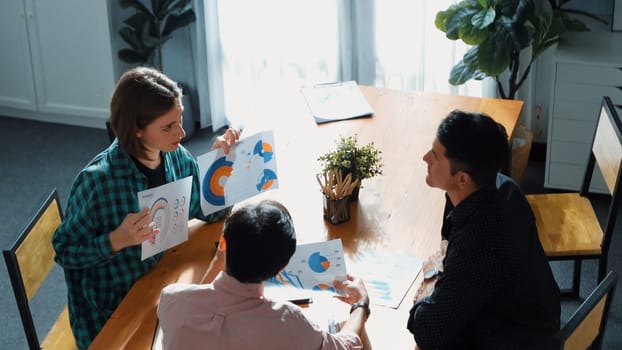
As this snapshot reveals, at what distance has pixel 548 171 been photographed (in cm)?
417

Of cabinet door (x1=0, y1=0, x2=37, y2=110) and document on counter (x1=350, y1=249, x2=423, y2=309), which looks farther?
cabinet door (x1=0, y1=0, x2=37, y2=110)

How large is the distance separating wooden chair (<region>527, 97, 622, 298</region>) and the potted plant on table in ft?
7.79

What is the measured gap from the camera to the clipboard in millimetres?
3272

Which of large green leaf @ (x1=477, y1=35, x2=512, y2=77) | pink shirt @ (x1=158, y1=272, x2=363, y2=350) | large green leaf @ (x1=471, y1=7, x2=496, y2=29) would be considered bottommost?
pink shirt @ (x1=158, y1=272, x2=363, y2=350)

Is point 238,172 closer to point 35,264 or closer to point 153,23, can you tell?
point 35,264

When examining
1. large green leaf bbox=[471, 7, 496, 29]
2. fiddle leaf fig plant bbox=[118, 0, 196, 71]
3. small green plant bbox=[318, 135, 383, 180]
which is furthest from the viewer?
fiddle leaf fig plant bbox=[118, 0, 196, 71]

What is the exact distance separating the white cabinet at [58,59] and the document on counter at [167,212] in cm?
272

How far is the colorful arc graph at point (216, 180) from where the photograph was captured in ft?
8.30

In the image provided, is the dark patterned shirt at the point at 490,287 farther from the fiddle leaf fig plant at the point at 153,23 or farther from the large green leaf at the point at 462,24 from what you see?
the fiddle leaf fig plant at the point at 153,23

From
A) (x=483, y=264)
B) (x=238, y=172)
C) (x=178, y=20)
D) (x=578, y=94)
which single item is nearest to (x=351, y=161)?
(x=238, y=172)

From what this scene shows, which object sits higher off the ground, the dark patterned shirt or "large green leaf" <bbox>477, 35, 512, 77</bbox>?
"large green leaf" <bbox>477, 35, 512, 77</bbox>

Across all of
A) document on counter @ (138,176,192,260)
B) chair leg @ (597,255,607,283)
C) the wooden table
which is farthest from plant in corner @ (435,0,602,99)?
document on counter @ (138,176,192,260)

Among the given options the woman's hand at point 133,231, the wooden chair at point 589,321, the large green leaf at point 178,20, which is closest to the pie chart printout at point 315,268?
the woman's hand at point 133,231

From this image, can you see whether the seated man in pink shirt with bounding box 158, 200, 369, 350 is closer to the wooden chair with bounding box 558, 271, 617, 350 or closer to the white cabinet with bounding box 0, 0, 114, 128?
the wooden chair with bounding box 558, 271, 617, 350
